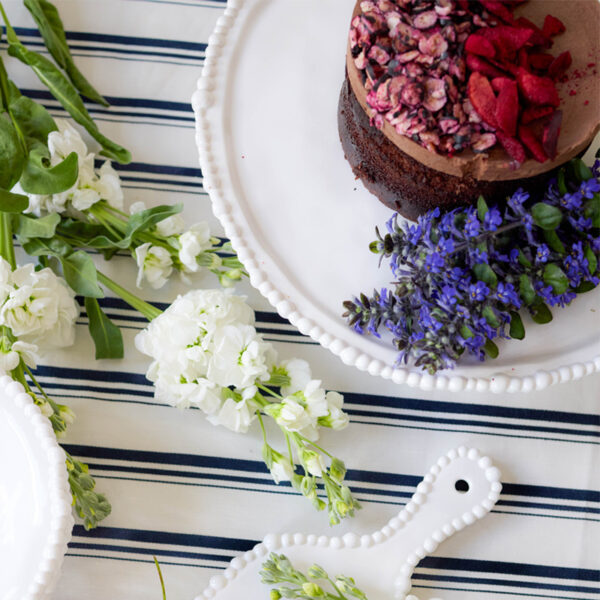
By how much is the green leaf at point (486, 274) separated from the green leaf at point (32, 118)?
0.50m

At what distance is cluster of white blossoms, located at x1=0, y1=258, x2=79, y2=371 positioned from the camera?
0.75 metres

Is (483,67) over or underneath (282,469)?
over

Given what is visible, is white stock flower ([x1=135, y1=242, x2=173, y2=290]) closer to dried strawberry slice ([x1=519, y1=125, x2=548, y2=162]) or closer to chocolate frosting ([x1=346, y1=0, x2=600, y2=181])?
chocolate frosting ([x1=346, y1=0, x2=600, y2=181])

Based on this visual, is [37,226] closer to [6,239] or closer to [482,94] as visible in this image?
[6,239]

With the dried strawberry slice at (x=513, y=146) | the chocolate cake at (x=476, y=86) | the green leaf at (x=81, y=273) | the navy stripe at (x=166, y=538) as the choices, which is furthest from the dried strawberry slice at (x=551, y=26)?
the navy stripe at (x=166, y=538)

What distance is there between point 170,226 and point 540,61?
43cm

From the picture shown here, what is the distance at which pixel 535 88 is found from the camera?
61 centimetres

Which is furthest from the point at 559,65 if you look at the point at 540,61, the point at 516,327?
the point at 516,327

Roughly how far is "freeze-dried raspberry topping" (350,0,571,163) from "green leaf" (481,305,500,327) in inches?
5.1

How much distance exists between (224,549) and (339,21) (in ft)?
2.00

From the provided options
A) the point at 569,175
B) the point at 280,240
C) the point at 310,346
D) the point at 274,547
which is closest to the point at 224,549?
the point at 274,547

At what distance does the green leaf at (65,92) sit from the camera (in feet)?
2.79

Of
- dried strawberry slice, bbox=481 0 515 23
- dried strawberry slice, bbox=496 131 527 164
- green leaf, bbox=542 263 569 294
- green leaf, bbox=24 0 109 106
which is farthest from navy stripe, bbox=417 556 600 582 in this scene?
green leaf, bbox=24 0 109 106

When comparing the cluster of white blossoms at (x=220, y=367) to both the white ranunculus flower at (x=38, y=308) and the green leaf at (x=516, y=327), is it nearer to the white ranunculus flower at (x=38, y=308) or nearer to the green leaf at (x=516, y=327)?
the white ranunculus flower at (x=38, y=308)
